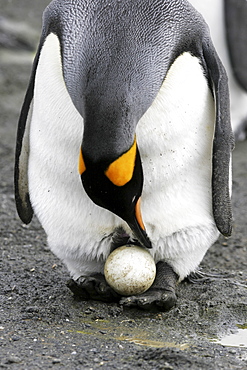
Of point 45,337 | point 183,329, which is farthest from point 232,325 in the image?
point 45,337

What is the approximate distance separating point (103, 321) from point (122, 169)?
2.66 feet

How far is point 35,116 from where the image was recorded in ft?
11.0

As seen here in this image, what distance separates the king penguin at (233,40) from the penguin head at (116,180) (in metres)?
4.28

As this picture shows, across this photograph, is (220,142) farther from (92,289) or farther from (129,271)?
(92,289)

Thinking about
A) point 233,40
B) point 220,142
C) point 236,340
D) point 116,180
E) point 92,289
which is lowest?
point 233,40

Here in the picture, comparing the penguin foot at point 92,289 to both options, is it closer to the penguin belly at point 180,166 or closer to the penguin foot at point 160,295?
the penguin foot at point 160,295

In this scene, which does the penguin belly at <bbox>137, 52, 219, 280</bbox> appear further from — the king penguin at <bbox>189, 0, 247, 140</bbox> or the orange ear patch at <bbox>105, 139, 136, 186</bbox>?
the king penguin at <bbox>189, 0, 247, 140</bbox>

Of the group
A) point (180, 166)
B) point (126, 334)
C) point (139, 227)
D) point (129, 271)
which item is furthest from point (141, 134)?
point (126, 334)

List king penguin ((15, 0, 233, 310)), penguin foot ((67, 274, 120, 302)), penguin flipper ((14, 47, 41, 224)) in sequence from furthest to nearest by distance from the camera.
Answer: penguin flipper ((14, 47, 41, 224))
penguin foot ((67, 274, 120, 302))
king penguin ((15, 0, 233, 310))

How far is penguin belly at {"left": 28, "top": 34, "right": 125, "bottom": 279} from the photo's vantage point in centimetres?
310

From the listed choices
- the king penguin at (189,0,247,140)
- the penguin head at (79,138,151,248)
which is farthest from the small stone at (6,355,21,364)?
the king penguin at (189,0,247,140)

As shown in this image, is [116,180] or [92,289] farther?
[92,289]

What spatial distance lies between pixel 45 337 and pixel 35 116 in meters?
1.12

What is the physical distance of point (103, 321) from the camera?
303 cm
